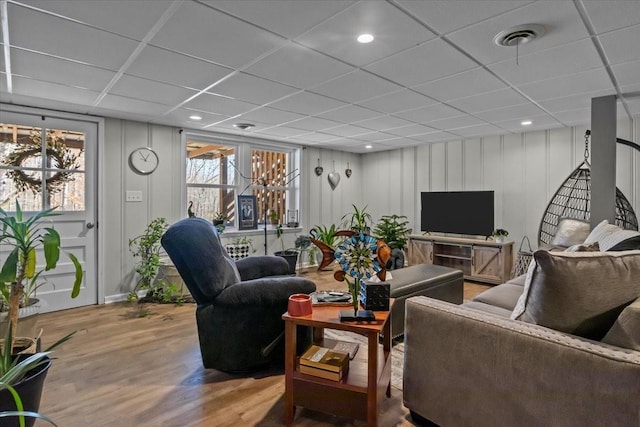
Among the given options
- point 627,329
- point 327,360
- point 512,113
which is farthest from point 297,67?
point 512,113

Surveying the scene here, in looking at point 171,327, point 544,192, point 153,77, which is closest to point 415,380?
point 171,327

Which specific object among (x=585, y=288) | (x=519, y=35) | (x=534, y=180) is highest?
(x=519, y=35)

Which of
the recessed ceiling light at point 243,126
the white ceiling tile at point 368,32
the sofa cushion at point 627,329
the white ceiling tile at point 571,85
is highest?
the recessed ceiling light at point 243,126

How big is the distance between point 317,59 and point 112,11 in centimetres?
118

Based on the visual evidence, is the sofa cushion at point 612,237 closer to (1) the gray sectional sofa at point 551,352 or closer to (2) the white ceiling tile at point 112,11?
(1) the gray sectional sofa at point 551,352

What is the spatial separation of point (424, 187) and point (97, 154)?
4.65 metres

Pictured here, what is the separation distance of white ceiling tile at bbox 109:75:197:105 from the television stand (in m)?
3.87

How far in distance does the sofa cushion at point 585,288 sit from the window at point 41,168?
4.15 metres

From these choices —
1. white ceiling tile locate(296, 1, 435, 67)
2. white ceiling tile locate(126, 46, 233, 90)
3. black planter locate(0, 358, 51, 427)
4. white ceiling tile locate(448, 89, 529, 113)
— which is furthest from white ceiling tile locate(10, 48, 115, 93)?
white ceiling tile locate(448, 89, 529, 113)

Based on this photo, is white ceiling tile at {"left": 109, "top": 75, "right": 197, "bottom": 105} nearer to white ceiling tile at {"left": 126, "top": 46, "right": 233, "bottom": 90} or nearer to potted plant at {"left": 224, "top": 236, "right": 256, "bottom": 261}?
white ceiling tile at {"left": 126, "top": 46, "right": 233, "bottom": 90}

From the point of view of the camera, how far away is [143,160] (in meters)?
4.19

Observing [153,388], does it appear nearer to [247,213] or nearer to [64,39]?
[64,39]

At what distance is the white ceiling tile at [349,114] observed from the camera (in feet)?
11.8

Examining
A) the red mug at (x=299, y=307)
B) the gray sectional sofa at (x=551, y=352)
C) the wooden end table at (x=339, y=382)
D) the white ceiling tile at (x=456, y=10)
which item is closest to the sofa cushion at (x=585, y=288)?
the gray sectional sofa at (x=551, y=352)
